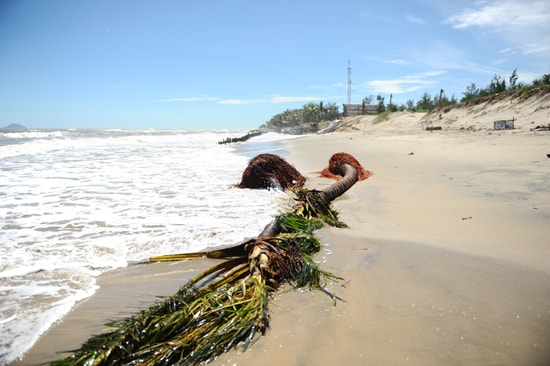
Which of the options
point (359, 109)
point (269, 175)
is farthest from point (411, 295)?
point (359, 109)

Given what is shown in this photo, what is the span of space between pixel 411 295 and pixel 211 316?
4.31 feet

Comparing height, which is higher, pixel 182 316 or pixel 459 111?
pixel 459 111

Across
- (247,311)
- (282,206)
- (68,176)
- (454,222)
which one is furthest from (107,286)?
(68,176)

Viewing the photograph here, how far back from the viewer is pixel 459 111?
2178 cm

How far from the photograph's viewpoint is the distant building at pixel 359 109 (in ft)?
138

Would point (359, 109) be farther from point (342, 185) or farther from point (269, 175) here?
point (342, 185)

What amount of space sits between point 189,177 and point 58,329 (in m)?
5.86

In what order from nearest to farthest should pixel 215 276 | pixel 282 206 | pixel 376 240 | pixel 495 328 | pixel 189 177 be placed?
pixel 495 328, pixel 215 276, pixel 376 240, pixel 282 206, pixel 189 177

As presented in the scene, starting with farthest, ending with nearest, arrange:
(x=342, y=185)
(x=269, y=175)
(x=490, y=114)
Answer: (x=490, y=114), (x=269, y=175), (x=342, y=185)

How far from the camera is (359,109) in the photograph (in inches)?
1719

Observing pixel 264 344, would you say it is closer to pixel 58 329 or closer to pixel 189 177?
pixel 58 329

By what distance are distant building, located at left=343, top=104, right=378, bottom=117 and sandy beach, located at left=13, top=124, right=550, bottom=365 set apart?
40417 mm

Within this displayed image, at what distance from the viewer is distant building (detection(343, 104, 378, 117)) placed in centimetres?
4212

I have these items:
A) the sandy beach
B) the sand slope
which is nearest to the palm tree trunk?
the sandy beach
